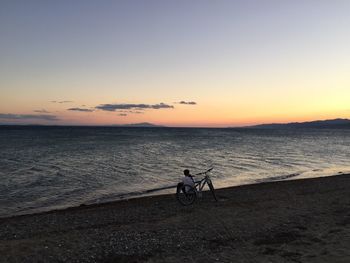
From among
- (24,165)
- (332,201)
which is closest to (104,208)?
(332,201)

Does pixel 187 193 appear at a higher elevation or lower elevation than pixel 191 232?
higher

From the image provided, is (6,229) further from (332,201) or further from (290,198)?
(332,201)

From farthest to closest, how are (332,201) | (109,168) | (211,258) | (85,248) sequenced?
(109,168)
(332,201)
(85,248)
(211,258)

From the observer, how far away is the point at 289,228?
14.4 meters

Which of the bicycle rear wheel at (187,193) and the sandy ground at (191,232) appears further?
the bicycle rear wheel at (187,193)

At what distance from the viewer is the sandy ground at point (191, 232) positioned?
11.6m

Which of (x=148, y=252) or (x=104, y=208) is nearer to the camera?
(x=148, y=252)

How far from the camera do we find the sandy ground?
11.6 metres

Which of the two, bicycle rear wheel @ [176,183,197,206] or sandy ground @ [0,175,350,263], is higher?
bicycle rear wheel @ [176,183,197,206]

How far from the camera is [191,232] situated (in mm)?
13922

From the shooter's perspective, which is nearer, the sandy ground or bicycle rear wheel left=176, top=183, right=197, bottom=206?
the sandy ground

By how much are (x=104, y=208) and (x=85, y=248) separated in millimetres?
7964

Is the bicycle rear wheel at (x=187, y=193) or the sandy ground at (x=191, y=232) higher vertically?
the bicycle rear wheel at (x=187, y=193)

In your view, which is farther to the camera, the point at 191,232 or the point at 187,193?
the point at 187,193
